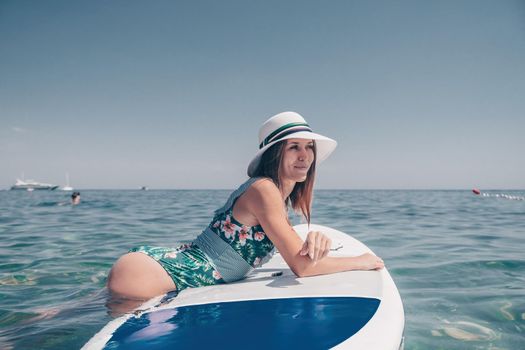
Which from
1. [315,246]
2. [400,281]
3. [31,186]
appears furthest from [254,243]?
[31,186]

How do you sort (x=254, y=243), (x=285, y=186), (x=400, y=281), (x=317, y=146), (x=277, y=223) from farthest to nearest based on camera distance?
1. (x=400, y=281)
2. (x=317, y=146)
3. (x=285, y=186)
4. (x=254, y=243)
5. (x=277, y=223)

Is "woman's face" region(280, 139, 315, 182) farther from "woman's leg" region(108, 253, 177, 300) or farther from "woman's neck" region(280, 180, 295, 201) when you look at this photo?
"woman's leg" region(108, 253, 177, 300)

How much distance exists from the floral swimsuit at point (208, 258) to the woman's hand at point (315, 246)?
1.04 feet

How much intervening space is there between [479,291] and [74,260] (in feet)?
17.2

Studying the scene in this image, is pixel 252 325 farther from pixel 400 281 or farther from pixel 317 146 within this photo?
pixel 400 281

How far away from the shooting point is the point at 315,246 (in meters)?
2.00

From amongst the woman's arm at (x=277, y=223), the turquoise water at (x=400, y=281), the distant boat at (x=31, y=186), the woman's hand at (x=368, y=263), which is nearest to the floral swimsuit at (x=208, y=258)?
the woman's arm at (x=277, y=223)

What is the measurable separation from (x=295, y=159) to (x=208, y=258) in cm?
90

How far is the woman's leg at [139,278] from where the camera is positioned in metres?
2.10

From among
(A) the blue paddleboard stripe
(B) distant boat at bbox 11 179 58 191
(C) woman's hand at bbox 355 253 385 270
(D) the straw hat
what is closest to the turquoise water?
(C) woman's hand at bbox 355 253 385 270

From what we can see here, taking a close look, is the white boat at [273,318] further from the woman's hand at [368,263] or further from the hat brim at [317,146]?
the hat brim at [317,146]

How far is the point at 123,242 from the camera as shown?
6.52 metres

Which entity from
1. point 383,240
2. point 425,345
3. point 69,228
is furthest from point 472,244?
point 69,228

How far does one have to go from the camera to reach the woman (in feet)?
6.61
